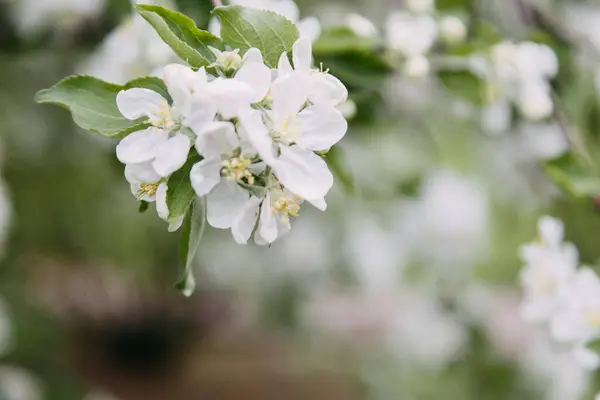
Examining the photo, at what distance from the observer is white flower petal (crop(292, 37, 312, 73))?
59 cm

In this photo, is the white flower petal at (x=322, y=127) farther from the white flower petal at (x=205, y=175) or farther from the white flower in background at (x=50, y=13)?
the white flower in background at (x=50, y=13)

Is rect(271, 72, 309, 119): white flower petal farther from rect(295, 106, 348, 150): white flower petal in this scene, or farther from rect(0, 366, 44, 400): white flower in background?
rect(0, 366, 44, 400): white flower in background

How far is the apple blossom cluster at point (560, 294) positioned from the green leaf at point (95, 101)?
636 millimetres

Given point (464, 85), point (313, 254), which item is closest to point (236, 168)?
point (464, 85)

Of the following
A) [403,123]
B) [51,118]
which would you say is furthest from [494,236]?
[51,118]

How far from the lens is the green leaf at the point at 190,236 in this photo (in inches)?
24.2

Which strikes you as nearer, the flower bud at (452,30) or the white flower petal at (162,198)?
the white flower petal at (162,198)

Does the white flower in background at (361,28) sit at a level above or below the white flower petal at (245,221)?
below

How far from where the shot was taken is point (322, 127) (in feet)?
1.97

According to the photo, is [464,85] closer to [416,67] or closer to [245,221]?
[416,67]

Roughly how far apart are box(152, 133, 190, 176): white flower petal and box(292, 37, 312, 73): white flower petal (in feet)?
0.36

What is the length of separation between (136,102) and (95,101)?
68mm

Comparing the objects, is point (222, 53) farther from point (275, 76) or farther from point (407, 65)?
point (407, 65)

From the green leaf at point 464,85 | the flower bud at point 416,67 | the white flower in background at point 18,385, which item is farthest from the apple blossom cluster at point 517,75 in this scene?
the white flower in background at point 18,385
